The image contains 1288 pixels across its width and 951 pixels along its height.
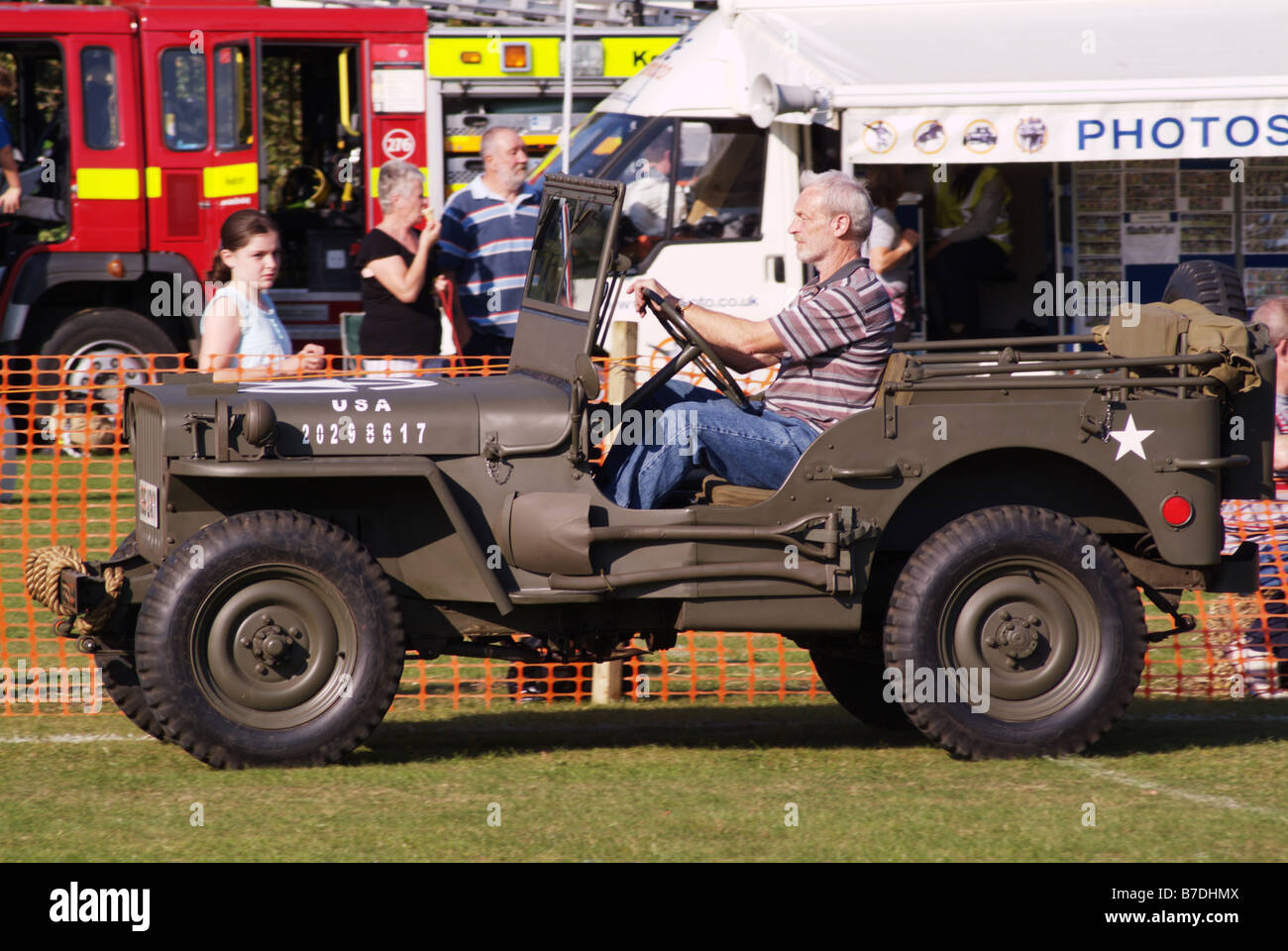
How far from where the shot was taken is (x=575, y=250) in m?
5.90

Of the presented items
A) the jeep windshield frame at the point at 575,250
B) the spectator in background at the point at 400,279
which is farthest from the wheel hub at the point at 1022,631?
the spectator in background at the point at 400,279

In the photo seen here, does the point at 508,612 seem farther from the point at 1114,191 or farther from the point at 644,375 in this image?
the point at 1114,191

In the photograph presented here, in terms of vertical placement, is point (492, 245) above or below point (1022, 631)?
above

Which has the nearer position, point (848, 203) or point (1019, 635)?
point (1019, 635)

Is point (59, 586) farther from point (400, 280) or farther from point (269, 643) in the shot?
point (400, 280)

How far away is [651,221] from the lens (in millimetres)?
10750

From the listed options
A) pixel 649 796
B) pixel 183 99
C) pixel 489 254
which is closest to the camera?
pixel 649 796

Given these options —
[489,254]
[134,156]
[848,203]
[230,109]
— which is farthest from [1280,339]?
[134,156]

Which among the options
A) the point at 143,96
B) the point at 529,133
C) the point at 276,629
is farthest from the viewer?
the point at 529,133

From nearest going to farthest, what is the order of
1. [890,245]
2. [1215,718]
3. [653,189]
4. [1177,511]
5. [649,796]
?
1. [649,796]
2. [1177,511]
3. [1215,718]
4. [890,245]
5. [653,189]

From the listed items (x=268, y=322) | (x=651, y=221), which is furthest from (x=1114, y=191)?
(x=268, y=322)

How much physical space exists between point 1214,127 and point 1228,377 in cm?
511

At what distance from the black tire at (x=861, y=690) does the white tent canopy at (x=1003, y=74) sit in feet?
15.2

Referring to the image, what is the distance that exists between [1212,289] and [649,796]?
278 centimetres
